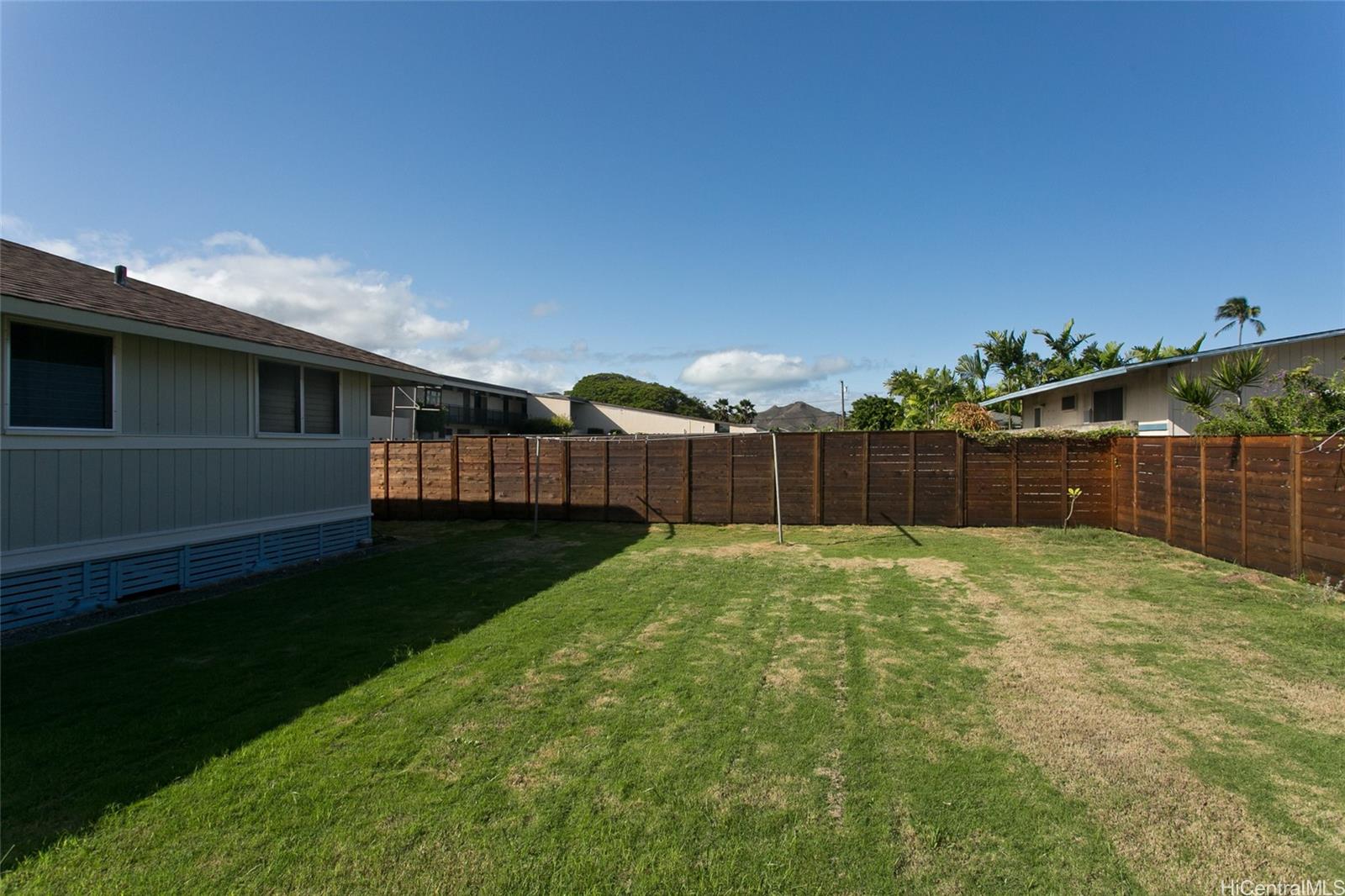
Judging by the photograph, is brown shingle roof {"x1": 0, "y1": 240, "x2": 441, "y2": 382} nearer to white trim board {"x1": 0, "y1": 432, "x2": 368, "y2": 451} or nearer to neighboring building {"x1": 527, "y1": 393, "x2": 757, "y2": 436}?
white trim board {"x1": 0, "y1": 432, "x2": 368, "y2": 451}

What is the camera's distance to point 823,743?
3.22 m

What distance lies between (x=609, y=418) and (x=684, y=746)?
4282 cm

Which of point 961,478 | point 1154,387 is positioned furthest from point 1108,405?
point 961,478

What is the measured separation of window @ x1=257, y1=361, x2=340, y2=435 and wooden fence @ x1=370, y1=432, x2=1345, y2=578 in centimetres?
381

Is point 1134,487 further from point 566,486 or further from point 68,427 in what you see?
point 68,427

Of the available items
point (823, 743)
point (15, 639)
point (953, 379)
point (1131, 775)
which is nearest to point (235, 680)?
point (15, 639)

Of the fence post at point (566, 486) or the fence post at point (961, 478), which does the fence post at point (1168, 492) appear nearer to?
the fence post at point (961, 478)

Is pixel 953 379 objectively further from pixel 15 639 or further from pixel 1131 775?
pixel 15 639

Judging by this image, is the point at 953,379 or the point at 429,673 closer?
the point at 429,673

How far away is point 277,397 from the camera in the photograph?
26.6ft

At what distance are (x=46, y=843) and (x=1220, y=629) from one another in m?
7.89

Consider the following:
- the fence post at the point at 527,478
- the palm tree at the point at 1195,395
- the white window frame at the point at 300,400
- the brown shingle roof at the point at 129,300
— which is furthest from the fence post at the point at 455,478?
the palm tree at the point at 1195,395

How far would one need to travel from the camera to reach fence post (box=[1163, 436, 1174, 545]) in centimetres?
898

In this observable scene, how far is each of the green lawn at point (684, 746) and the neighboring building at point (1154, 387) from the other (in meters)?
6.90
